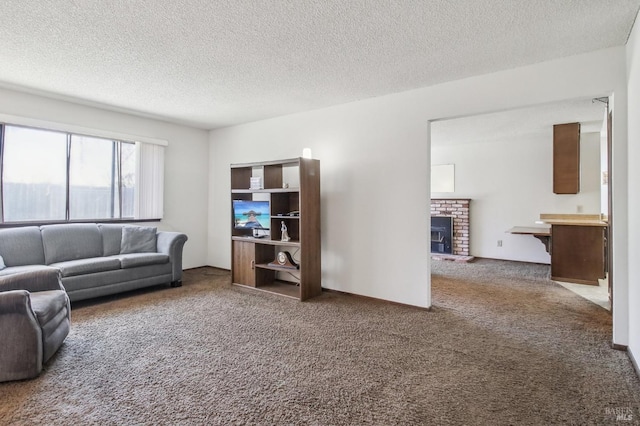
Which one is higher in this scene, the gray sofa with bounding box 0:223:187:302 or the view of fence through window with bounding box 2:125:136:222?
the view of fence through window with bounding box 2:125:136:222

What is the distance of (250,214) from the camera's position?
4695 millimetres

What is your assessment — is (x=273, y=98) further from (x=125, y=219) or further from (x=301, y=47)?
(x=125, y=219)

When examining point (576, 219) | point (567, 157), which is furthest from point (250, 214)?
point (576, 219)

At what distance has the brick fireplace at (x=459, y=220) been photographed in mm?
7156

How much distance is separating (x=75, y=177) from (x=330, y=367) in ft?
14.5

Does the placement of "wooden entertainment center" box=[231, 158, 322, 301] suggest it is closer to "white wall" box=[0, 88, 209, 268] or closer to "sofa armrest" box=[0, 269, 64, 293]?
"white wall" box=[0, 88, 209, 268]

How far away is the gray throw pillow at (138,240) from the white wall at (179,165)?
0.65 meters

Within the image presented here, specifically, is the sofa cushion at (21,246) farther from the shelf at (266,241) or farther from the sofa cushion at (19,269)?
the shelf at (266,241)

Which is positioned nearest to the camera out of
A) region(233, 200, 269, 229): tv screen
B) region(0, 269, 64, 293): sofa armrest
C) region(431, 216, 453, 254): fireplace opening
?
region(0, 269, 64, 293): sofa armrest

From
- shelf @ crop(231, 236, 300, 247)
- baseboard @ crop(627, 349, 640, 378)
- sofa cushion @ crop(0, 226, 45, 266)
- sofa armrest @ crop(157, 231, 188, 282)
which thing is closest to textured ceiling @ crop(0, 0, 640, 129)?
sofa cushion @ crop(0, 226, 45, 266)

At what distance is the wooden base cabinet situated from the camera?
480 centimetres

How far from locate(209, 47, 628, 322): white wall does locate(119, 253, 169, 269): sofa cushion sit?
2186 mm

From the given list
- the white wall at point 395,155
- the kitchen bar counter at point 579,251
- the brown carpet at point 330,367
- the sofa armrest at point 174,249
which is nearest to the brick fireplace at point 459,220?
Answer: the kitchen bar counter at point 579,251

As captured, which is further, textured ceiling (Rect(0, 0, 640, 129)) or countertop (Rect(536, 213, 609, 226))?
countertop (Rect(536, 213, 609, 226))
